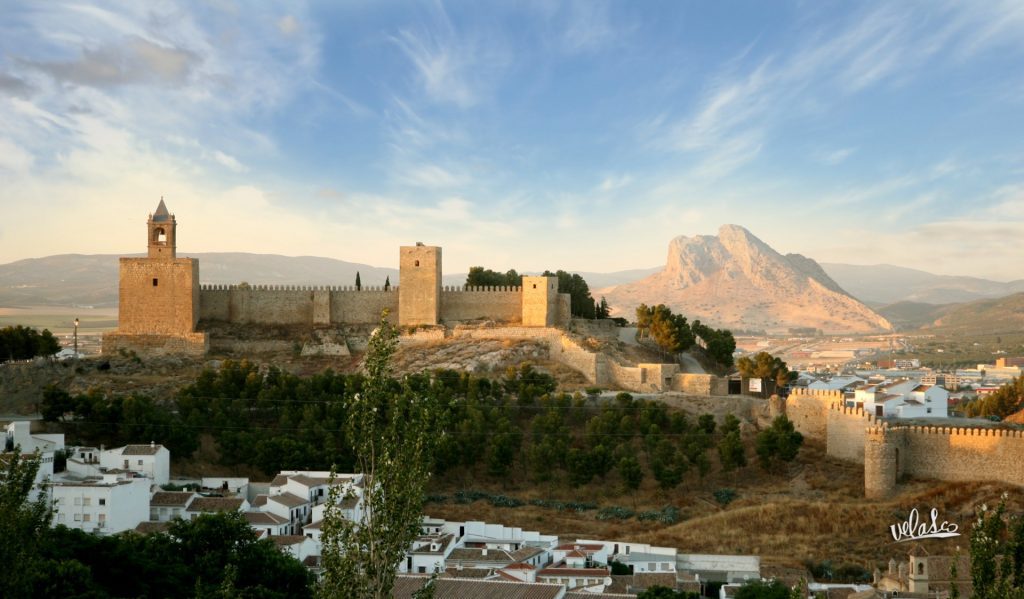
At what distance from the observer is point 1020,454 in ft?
80.5

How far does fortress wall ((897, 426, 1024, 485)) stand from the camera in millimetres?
24641

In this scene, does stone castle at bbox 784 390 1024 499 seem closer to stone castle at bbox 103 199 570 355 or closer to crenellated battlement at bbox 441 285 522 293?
stone castle at bbox 103 199 570 355

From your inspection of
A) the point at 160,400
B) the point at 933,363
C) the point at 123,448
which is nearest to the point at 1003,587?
the point at 123,448

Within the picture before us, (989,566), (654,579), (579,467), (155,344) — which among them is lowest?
(654,579)

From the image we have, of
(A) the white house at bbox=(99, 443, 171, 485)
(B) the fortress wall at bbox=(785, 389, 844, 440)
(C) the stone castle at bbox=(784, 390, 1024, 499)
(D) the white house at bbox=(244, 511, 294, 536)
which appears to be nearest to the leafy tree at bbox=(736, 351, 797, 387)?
(B) the fortress wall at bbox=(785, 389, 844, 440)

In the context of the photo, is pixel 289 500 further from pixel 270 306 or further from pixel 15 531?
pixel 270 306

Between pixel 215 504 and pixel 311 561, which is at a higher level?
pixel 215 504

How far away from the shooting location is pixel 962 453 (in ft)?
82.9

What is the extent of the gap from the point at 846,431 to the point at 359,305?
62.6ft

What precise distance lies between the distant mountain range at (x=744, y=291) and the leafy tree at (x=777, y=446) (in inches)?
4074

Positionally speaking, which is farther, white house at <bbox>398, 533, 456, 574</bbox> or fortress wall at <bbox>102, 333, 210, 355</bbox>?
fortress wall at <bbox>102, 333, 210, 355</bbox>

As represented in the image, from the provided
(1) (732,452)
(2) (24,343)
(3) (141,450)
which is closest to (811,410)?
(1) (732,452)

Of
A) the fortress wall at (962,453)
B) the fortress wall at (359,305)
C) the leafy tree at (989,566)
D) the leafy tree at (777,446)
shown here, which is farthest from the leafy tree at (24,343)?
the leafy tree at (989,566)

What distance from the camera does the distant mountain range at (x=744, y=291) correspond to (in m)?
139
